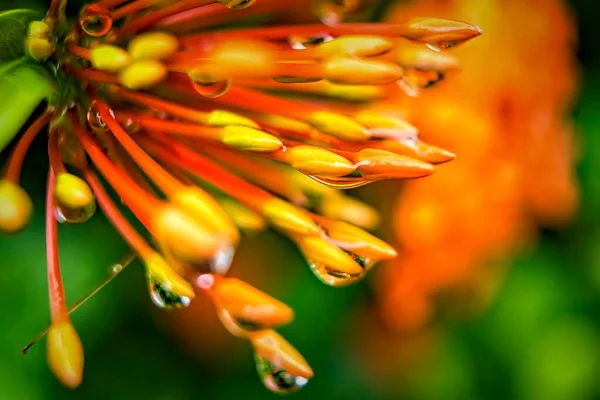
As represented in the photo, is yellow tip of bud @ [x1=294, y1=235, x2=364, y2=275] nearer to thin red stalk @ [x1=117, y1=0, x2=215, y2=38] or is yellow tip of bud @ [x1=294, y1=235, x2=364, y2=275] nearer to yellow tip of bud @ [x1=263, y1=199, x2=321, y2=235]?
yellow tip of bud @ [x1=263, y1=199, x2=321, y2=235]

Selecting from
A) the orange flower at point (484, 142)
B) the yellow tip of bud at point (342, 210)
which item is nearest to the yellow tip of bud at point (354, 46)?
the yellow tip of bud at point (342, 210)

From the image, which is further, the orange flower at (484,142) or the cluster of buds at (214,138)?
the orange flower at (484,142)

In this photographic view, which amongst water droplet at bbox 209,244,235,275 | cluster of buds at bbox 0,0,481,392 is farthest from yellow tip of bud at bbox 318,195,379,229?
water droplet at bbox 209,244,235,275

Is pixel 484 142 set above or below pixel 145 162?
below

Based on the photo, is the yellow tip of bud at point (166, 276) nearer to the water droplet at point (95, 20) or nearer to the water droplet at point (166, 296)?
the water droplet at point (166, 296)

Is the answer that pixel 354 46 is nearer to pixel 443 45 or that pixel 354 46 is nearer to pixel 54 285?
pixel 443 45

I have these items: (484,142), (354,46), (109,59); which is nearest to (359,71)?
(354,46)
